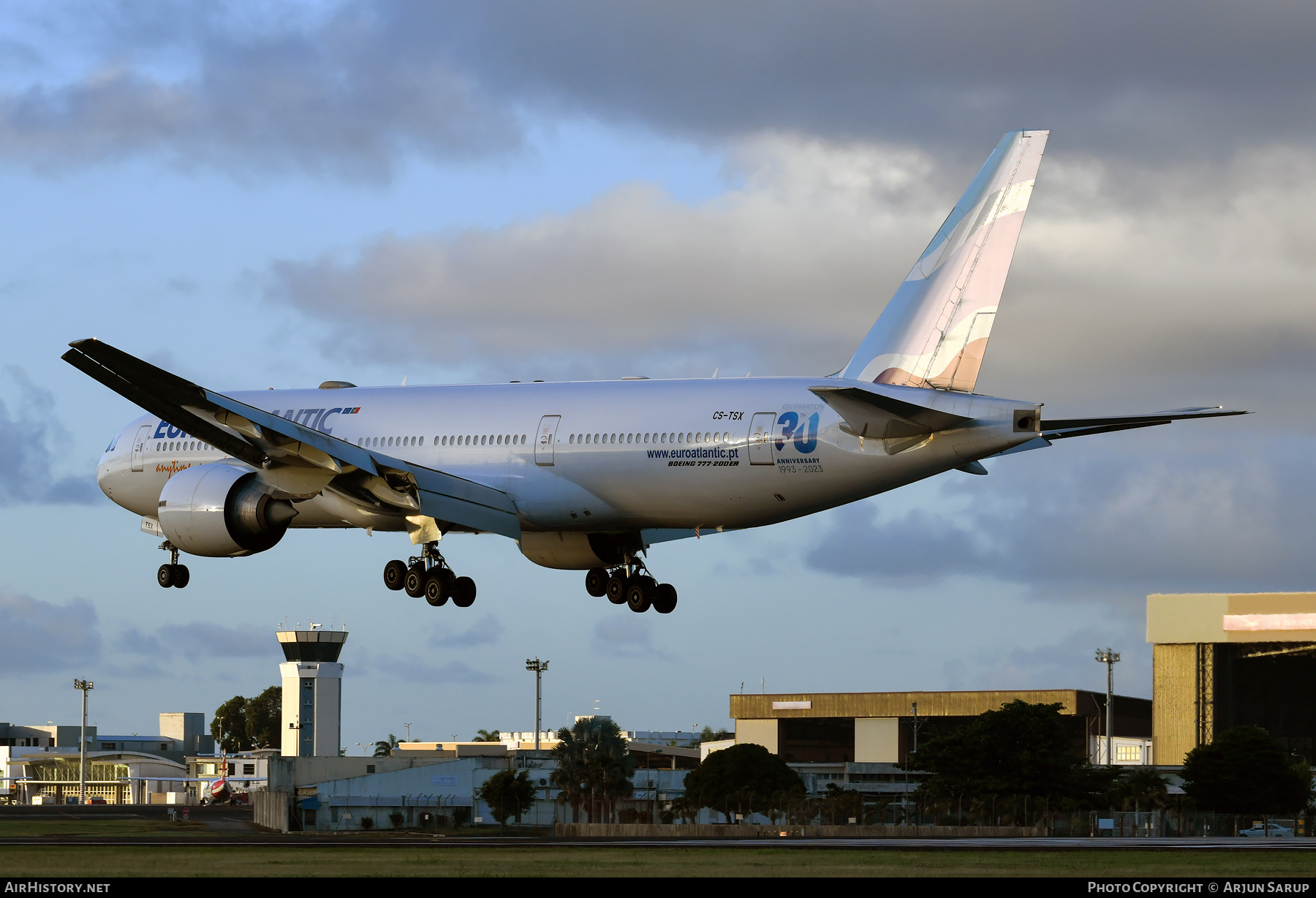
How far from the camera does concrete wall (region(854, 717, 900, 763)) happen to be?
139125 millimetres

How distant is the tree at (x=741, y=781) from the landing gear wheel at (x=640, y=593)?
51.7 m

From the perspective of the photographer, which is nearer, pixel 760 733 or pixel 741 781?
pixel 741 781

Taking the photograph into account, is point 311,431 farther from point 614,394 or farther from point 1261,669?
point 1261,669

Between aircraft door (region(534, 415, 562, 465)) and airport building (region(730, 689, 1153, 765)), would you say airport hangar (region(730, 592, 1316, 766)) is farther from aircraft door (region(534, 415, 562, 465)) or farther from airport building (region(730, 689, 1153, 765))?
aircraft door (region(534, 415, 562, 465))

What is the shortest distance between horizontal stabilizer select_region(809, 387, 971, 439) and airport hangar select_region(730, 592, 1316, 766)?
281ft

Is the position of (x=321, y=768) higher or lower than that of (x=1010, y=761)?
lower

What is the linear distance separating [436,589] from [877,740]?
10358 centimetres

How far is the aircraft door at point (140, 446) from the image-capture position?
47281 mm

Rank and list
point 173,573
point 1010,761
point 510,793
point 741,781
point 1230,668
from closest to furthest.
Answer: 1. point 173,573
2. point 1010,761
3. point 741,781
4. point 510,793
5. point 1230,668

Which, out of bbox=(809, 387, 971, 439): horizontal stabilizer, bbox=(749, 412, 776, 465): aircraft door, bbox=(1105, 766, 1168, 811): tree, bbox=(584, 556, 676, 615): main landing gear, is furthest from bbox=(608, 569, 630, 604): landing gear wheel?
bbox=(1105, 766, 1168, 811): tree

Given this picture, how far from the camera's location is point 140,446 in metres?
47.5

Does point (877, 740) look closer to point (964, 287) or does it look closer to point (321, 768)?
point (321, 768)

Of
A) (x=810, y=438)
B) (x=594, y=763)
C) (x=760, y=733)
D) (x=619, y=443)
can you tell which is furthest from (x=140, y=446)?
(x=760, y=733)

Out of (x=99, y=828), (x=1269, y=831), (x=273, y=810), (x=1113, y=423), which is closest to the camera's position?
(x=1113, y=423)
